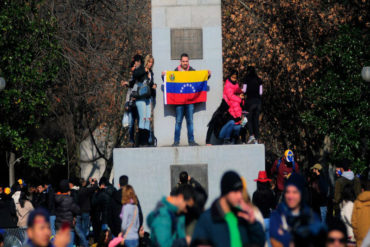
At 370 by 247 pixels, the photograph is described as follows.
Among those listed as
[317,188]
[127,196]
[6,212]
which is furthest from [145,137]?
[127,196]

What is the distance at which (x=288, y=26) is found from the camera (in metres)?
29.0

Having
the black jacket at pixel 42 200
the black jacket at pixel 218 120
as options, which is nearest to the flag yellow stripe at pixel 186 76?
the black jacket at pixel 218 120

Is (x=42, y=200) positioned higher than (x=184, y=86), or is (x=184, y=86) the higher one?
(x=184, y=86)

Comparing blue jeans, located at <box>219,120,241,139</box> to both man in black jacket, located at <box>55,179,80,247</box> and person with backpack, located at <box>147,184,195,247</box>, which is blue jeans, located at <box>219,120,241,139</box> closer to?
man in black jacket, located at <box>55,179,80,247</box>

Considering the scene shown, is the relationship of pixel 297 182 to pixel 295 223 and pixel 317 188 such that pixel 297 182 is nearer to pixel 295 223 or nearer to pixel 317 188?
pixel 295 223

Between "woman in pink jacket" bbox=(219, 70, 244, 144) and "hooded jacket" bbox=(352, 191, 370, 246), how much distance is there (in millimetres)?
5063

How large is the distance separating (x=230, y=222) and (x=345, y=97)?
1774cm

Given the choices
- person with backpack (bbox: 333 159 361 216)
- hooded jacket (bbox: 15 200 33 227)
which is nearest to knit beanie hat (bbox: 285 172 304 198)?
person with backpack (bbox: 333 159 361 216)

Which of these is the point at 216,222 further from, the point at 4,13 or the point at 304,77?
the point at 304,77

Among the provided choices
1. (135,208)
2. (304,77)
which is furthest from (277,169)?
(304,77)

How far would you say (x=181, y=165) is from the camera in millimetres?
15109

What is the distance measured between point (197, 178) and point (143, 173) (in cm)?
102

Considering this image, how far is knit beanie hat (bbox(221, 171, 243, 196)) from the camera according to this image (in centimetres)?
735

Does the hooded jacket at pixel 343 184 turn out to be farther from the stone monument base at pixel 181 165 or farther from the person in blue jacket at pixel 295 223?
the person in blue jacket at pixel 295 223
